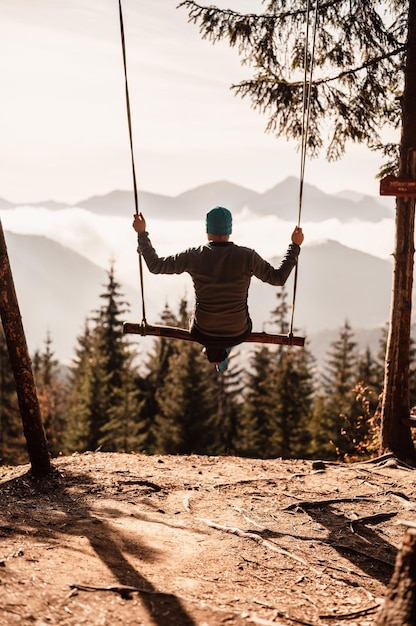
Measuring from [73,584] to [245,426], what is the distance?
111ft

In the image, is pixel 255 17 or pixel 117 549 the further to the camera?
pixel 255 17

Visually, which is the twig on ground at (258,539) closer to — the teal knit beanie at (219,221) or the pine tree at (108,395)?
the teal knit beanie at (219,221)

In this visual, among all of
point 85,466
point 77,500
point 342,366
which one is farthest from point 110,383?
point 77,500

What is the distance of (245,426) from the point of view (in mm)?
37375

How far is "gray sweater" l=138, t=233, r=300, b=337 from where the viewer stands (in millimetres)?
5879

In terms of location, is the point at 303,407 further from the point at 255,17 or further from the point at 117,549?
the point at 117,549

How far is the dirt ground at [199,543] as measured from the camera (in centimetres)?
405

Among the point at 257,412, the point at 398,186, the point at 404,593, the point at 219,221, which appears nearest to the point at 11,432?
the point at 257,412

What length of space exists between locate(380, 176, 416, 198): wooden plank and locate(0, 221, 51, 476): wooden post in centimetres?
557

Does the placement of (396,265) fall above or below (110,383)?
above

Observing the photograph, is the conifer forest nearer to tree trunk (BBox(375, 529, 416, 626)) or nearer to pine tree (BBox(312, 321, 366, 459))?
pine tree (BBox(312, 321, 366, 459))

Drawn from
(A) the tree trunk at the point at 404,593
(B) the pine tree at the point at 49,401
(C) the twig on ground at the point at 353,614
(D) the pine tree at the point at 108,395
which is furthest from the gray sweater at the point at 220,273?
(B) the pine tree at the point at 49,401

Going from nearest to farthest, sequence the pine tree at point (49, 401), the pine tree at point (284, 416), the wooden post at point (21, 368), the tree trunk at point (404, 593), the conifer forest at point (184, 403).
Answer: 1. the tree trunk at point (404, 593)
2. the wooden post at point (21, 368)
3. the conifer forest at point (184, 403)
4. the pine tree at point (284, 416)
5. the pine tree at point (49, 401)

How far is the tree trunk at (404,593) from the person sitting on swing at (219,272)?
10.5ft
